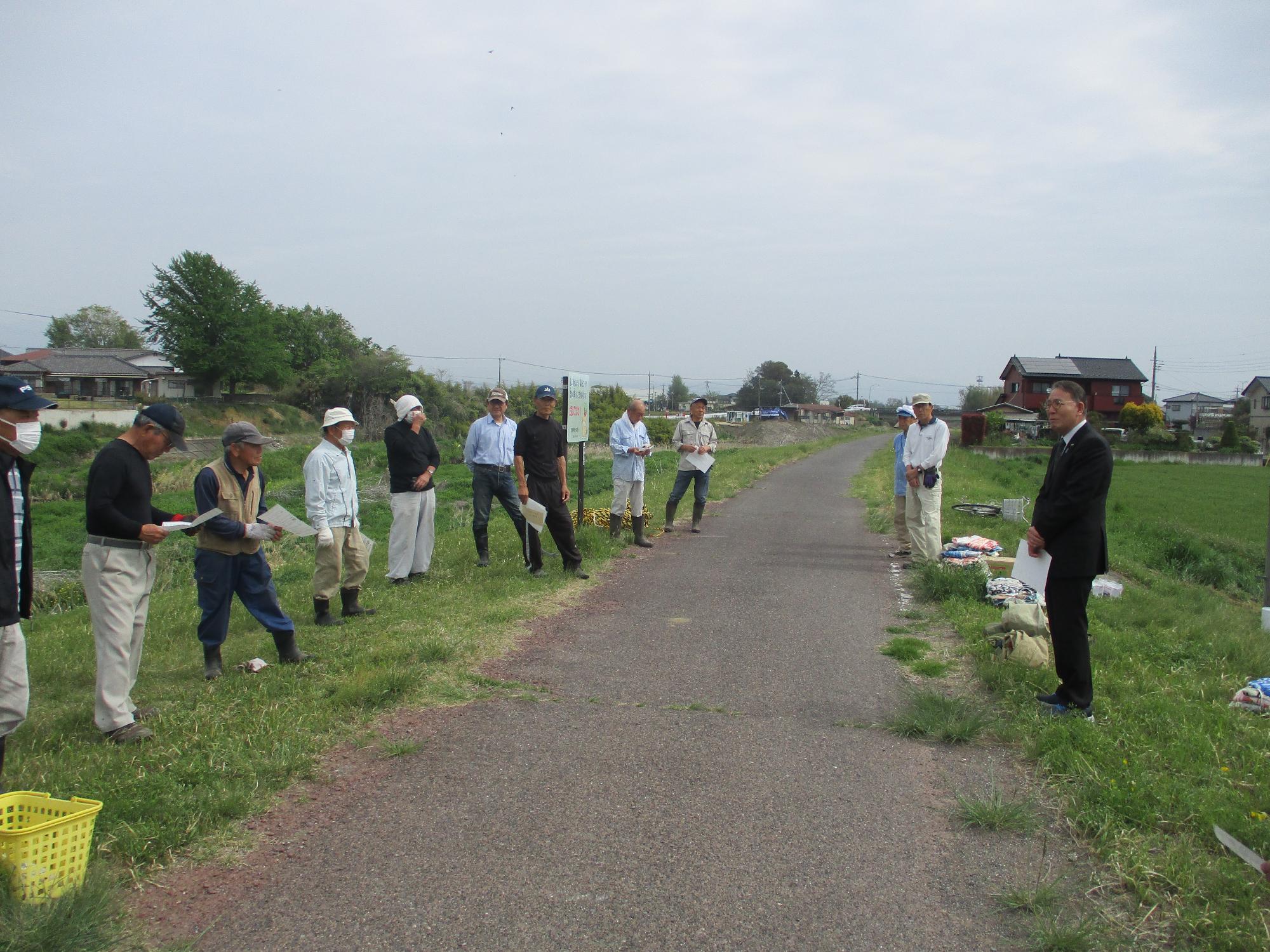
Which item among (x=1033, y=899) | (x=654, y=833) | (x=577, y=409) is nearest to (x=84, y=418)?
(x=577, y=409)

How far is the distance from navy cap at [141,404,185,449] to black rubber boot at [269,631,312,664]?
5.06 ft

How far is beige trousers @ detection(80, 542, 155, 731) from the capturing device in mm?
4621

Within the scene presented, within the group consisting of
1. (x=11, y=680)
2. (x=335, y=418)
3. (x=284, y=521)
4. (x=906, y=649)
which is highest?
(x=335, y=418)

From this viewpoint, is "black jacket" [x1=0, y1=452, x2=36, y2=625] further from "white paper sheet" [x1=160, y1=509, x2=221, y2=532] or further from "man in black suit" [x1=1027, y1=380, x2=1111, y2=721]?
"man in black suit" [x1=1027, y1=380, x2=1111, y2=721]

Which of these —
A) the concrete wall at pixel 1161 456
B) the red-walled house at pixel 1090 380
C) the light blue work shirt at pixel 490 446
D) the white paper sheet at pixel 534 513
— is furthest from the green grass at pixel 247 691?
the red-walled house at pixel 1090 380

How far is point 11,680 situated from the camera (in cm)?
388

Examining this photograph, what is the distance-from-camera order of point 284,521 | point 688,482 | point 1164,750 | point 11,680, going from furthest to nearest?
point 688,482, point 284,521, point 1164,750, point 11,680

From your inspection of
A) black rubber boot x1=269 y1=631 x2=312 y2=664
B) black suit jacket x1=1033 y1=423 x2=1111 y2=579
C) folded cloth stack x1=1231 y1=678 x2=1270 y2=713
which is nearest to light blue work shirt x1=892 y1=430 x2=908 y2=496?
folded cloth stack x1=1231 y1=678 x2=1270 y2=713

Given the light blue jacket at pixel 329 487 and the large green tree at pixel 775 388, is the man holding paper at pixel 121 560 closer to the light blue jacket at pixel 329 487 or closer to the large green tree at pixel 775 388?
the light blue jacket at pixel 329 487

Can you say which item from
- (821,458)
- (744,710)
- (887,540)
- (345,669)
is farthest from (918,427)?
(821,458)

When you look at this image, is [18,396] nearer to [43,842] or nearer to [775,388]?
[43,842]

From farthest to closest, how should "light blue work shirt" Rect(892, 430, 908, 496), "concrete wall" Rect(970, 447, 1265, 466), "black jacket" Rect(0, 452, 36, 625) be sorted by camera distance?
1. "concrete wall" Rect(970, 447, 1265, 466)
2. "light blue work shirt" Rect(892, 430, 908, 496)
3. "black jacket" Rect(0, 452, 36, 625)

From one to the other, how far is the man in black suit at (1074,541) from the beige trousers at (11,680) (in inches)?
211

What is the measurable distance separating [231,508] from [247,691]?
1.27 m
